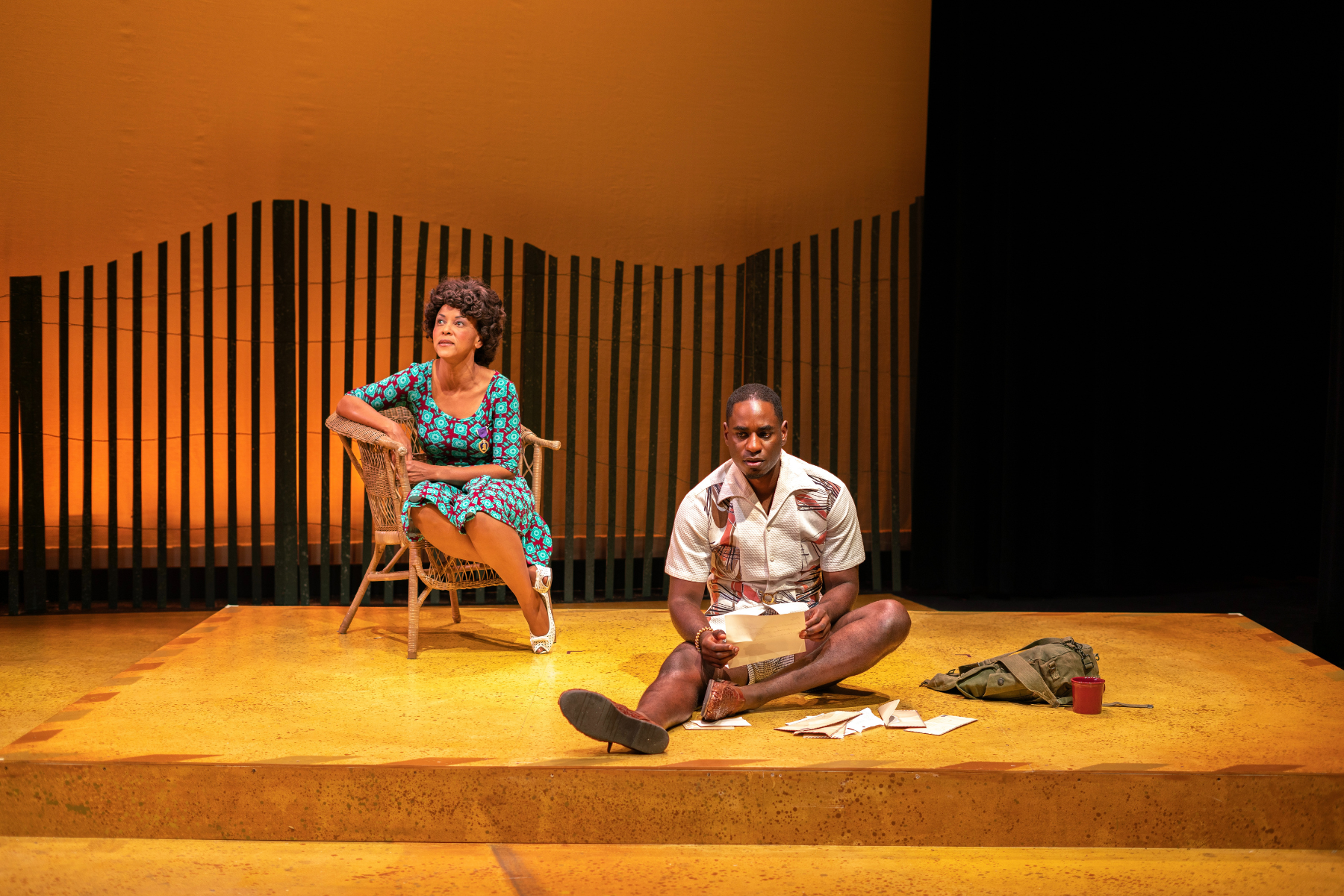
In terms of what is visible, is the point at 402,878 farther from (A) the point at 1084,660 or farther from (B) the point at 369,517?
(B) the point at 369,517

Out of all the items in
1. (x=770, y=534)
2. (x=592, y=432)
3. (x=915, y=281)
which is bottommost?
(x=770, y=534)

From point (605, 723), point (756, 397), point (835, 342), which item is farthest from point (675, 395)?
point (605, 723)

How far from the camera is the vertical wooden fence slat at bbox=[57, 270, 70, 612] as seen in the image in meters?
5.62

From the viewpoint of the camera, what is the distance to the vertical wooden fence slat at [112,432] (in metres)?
5.68

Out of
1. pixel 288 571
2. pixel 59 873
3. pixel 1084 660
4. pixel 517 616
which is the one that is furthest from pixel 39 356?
pixel 1084 660

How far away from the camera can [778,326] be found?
6.16 meters

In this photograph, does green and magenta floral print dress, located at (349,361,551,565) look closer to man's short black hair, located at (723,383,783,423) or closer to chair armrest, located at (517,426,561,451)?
chair armrest, located at (517,426,561,451)

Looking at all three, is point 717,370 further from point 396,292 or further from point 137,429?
point 137,429

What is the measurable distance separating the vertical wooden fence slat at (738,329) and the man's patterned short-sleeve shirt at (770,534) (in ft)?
8.96

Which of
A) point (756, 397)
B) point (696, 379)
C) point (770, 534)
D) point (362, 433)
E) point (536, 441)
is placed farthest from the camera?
point (696, 379)

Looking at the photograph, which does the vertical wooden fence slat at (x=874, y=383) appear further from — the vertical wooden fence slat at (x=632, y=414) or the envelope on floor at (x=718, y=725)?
the envelope on floor at (x=718, y=725)

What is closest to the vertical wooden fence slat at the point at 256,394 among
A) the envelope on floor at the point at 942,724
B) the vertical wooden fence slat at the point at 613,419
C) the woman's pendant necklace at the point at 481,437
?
the vertical wooden fence slat at the point at 613,419

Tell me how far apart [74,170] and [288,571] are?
2.27 m

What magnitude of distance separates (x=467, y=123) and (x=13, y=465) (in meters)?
2.76
